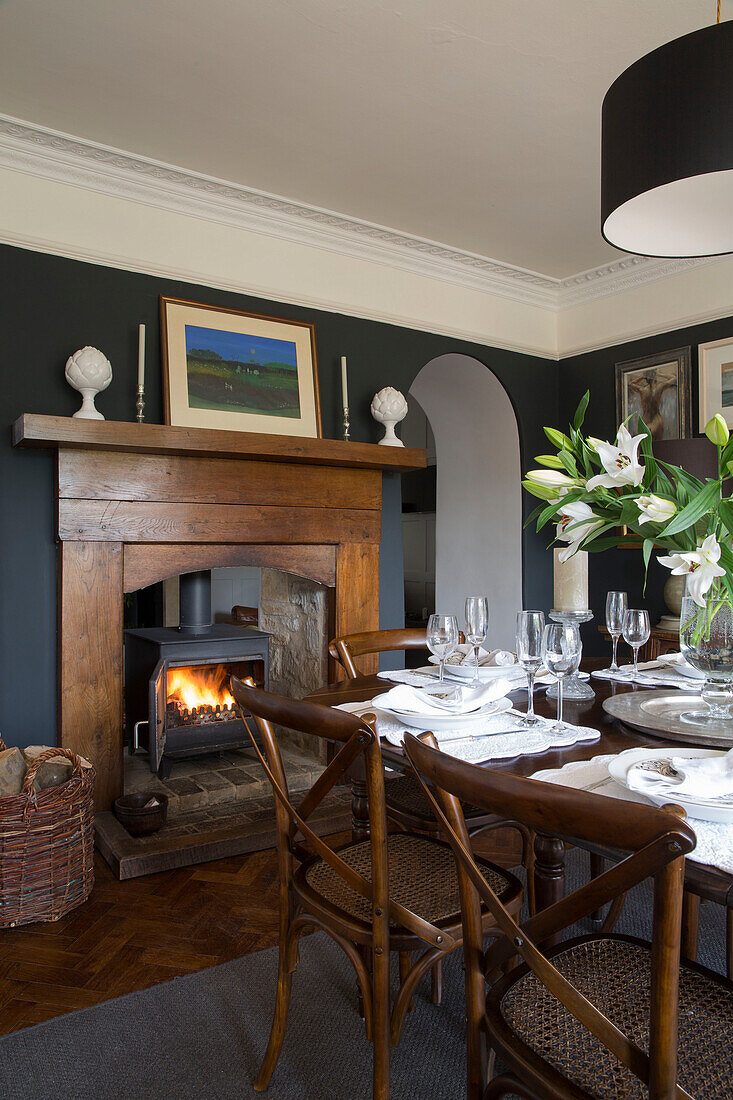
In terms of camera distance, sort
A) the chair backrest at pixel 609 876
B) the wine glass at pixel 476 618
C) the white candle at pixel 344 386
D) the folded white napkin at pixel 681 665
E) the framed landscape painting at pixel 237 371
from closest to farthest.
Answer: the chair backrest at pixel 609 876, the wine glass at pixel 476 618, the folded white napkin at pixel 681 665, the framed landscape painting at pixel 237 371, the white candle at pixel 344 386

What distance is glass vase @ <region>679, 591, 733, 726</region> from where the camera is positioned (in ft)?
4.77

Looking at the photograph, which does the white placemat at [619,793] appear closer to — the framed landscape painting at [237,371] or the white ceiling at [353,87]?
the white ceiling at [353,87]

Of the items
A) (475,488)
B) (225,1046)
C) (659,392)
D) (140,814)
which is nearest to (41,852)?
(140,814)

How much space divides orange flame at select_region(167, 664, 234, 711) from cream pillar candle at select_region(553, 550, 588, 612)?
70.6 inches

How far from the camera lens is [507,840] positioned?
9.70 ft

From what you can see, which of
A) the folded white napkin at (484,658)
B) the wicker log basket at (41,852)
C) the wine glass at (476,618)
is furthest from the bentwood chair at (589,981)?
the wicker log basket at (41,852)

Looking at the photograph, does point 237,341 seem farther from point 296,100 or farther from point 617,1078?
point 617,1078

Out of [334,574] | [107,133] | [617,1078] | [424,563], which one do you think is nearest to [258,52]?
[107,133]

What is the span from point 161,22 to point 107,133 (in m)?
0.73

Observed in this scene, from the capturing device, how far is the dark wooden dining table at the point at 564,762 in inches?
36.2

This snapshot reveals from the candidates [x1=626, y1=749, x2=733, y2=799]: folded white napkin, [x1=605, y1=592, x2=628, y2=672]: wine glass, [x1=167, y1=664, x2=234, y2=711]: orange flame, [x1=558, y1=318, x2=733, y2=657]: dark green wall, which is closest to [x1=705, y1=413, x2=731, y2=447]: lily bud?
[x1=626, y1=749, x2=733, y2=799]: folded white napkin

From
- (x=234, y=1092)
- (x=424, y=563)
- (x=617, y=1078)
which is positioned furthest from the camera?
(x=424, y=563)

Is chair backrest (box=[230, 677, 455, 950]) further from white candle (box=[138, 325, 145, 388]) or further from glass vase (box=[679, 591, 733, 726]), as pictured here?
white candle (box=[138, 325, 145, 388])

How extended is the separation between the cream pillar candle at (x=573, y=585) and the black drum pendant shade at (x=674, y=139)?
931 millimetres
